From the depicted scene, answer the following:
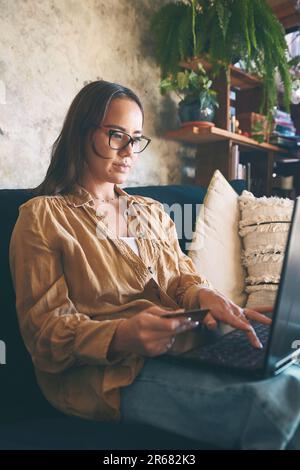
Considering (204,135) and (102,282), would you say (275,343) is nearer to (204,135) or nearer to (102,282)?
(102,282)

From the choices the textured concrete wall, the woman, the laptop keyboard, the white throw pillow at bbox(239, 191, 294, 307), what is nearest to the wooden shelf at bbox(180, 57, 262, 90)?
the textured concrete wall

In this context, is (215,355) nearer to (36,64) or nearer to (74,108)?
(74,108)

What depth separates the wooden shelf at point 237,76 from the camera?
2133mm

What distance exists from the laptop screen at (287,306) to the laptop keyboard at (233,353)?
4cm

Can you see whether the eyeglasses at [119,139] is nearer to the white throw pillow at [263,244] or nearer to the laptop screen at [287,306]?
the laptop screen at [287,306]

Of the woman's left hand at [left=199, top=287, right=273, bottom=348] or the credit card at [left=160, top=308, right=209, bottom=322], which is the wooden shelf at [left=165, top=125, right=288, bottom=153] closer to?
the woman's left hand at [left=199, top=287, right=273, bottom=348]

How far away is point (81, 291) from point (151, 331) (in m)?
0.30

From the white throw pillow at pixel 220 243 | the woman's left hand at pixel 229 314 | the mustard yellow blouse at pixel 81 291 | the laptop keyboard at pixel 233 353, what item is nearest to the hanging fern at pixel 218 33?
the white throw pillow at pixel 220 243

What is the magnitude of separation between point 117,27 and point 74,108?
102 centimetres

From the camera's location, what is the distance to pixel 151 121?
7.11 ft

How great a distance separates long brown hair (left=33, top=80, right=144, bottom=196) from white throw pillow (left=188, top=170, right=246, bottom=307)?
1.93 ft

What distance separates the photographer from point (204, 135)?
221 cm

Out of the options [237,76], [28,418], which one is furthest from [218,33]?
[28,418]
